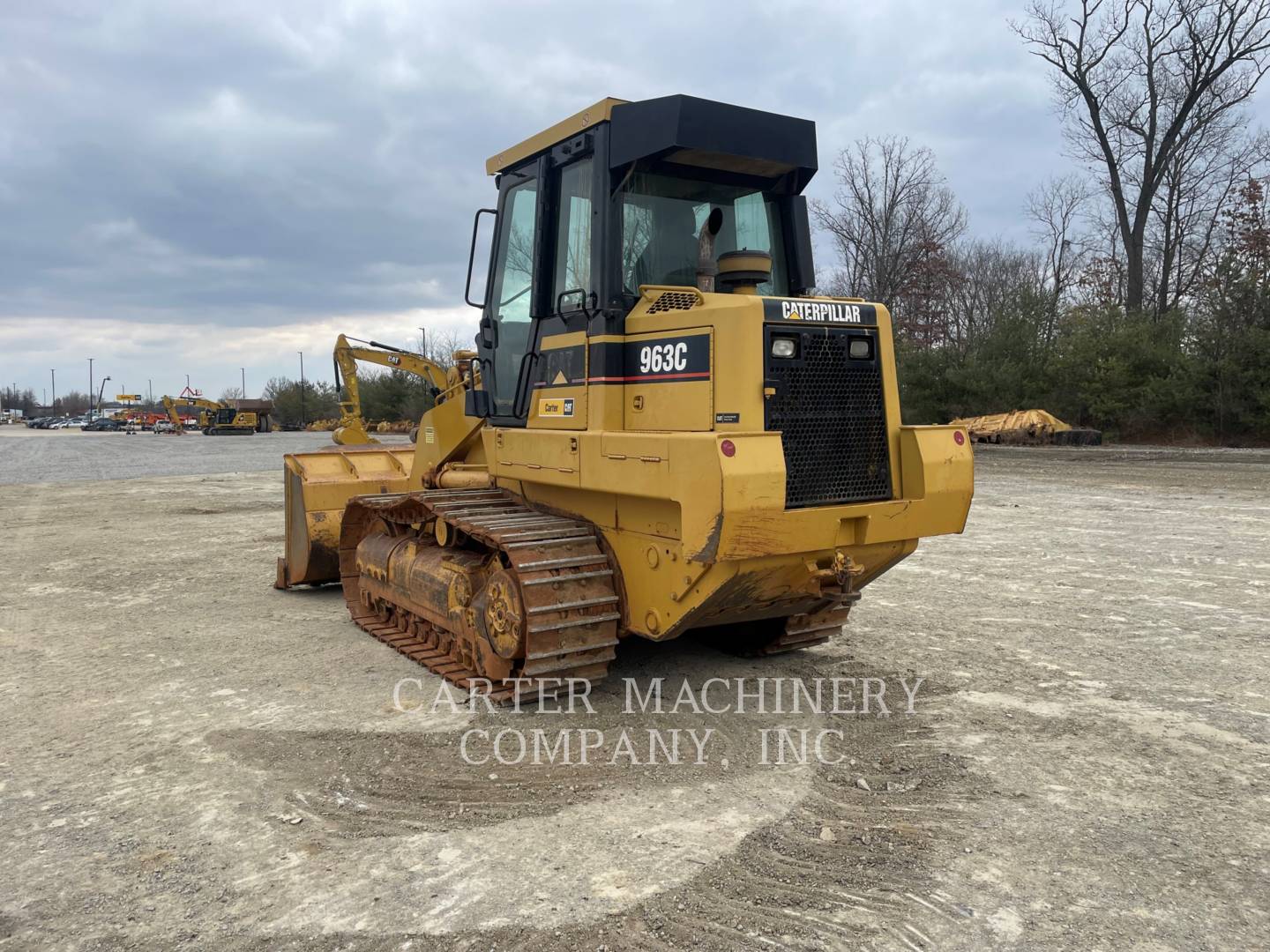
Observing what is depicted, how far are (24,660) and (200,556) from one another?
450 centimetres

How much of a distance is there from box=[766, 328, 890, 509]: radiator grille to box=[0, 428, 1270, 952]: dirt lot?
1334 millimetres

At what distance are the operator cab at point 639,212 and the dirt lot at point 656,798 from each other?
2340 mm

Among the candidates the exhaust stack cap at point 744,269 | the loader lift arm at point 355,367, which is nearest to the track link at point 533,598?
the exhaust stack cap at point 744,269

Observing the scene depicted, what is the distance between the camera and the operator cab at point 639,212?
5066 mm

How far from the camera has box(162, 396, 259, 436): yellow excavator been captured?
204 ft

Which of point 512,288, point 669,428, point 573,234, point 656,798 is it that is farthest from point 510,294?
point 656,798

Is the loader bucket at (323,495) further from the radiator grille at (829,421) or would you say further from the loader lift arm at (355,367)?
the radiator grille at (829,421)

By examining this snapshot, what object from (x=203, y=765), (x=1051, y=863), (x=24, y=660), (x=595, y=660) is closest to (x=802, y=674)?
(x=595, y=660)

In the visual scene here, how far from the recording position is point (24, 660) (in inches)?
247

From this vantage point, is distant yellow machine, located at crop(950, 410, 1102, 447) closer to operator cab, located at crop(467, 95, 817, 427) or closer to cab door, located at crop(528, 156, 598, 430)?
operator cab, located at crop(467, 95, 817, 427)

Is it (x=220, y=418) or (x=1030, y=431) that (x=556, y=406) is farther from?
(x=220, y=418)

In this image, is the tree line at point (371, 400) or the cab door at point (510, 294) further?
the tree line at point (371, 400)

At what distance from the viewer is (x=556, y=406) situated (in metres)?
5.49

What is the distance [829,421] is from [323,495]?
5287mm
